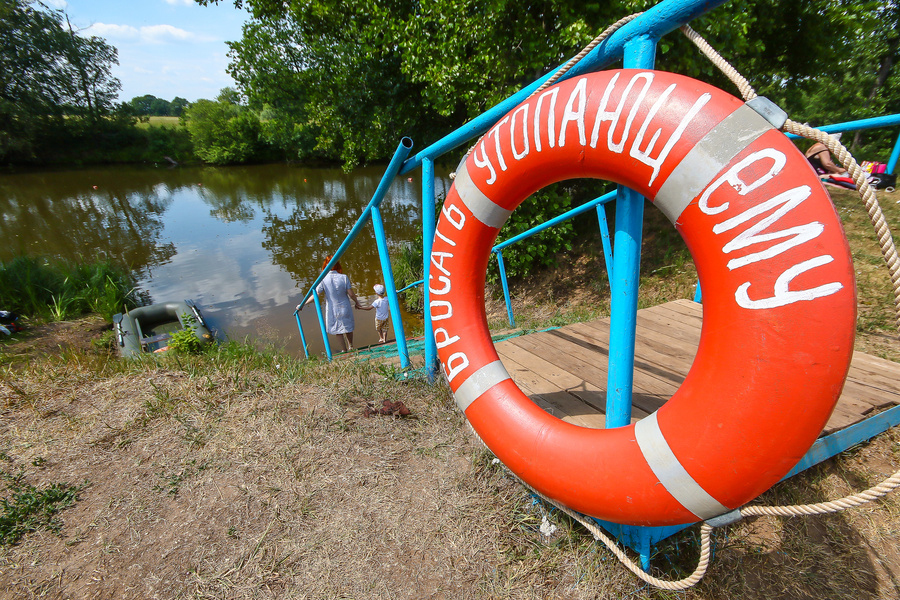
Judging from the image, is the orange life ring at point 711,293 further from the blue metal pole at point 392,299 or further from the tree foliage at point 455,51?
the tree foliage at point 455,51

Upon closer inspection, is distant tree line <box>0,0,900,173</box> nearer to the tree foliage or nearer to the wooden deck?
the tree foliage

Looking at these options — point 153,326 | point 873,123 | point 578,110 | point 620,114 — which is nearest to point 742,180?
point 620,114

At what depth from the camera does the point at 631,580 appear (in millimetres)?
1303

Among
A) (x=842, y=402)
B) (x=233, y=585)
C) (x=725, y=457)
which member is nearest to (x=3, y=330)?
(x=233, y=585)

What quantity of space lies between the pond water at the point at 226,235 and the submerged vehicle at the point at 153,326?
68 cm

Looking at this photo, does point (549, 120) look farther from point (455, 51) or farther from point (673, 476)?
point (455, 51)

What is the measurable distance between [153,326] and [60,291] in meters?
1.77

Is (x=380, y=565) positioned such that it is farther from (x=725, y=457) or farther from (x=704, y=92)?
(x=704, y=92)

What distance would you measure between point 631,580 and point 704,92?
1438mm

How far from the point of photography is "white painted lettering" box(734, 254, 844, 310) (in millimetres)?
764

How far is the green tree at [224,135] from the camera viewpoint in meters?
30.3

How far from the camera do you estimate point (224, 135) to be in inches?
1205

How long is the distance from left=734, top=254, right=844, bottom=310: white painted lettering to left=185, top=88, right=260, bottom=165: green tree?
116 ft

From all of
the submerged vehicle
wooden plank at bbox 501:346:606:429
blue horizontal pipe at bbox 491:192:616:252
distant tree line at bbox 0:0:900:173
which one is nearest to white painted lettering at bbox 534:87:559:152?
wooden plank at bbox 501:346:606:429
